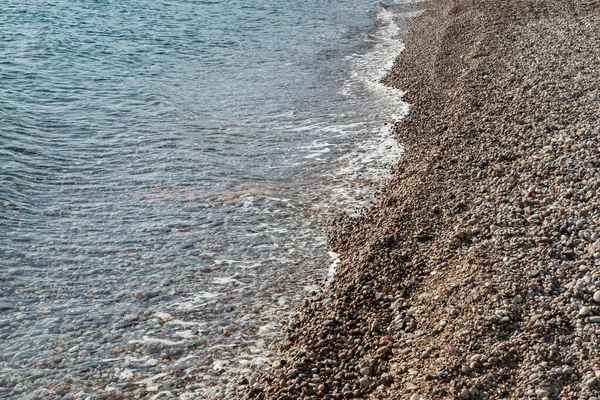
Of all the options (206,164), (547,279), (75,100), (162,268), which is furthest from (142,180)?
(547,279)

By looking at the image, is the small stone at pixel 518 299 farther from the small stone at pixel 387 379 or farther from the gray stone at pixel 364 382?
the gray stone at pixel 364 382

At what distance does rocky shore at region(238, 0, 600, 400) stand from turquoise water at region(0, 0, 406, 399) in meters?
0.85

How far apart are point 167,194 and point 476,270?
658 cm

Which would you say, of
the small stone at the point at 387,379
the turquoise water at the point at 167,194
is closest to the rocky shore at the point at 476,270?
the small stone at the point at 387,379

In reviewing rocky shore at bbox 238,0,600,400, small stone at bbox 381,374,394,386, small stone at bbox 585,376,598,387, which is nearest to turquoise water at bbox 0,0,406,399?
rocky shore at bbox 238,0,600,400

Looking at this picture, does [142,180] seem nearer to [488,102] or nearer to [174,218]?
[174,218]

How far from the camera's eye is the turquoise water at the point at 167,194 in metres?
7.79

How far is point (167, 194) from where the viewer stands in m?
11.9

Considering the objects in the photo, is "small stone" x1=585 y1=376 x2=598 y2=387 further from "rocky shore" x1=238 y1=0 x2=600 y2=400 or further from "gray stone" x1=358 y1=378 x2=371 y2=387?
"gray stone" x1=358 y1=378 x2=371 y2=387

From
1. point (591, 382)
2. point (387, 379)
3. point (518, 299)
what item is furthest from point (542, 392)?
point (387, 379)

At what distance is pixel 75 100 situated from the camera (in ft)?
59.1

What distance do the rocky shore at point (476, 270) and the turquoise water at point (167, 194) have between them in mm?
853

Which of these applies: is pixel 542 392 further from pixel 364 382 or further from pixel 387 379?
pixel 364 382

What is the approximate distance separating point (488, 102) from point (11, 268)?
9805 millimetres
